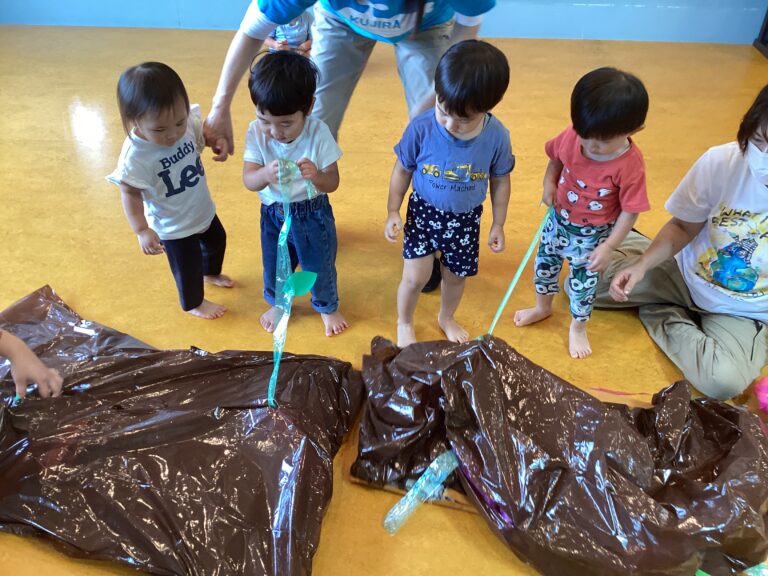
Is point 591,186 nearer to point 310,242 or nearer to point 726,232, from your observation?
point 726,232

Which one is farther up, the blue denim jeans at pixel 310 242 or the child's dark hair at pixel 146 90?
the child's dark hair at pixel 146 90

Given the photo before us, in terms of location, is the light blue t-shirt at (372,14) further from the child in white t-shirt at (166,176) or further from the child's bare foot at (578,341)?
the child's bare foot at (578,341)

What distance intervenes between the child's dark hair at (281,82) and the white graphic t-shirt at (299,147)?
10 cm

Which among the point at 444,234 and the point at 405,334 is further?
the point at 405,334

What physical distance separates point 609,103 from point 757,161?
0.39 meters

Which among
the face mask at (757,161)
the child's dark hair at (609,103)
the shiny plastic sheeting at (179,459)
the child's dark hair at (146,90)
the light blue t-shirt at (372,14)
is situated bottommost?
the shiny plastic sheeting at (179,459)

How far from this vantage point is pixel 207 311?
1.84 m

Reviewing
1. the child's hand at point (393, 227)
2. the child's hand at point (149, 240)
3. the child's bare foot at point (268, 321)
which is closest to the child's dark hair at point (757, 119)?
the child's hand at point (393, 227)

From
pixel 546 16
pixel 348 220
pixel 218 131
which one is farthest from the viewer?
pixel 546 16

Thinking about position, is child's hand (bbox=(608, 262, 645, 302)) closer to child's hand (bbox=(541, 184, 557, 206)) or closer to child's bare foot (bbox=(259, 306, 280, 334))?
child's hand (bbox=(541, 184, 557, 206))

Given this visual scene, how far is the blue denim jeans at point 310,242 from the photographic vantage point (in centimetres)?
159

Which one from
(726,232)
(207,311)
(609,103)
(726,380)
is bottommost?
(207,311)

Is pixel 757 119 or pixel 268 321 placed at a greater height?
pixel 757 119

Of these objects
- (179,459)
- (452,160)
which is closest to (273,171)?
(452,160)
